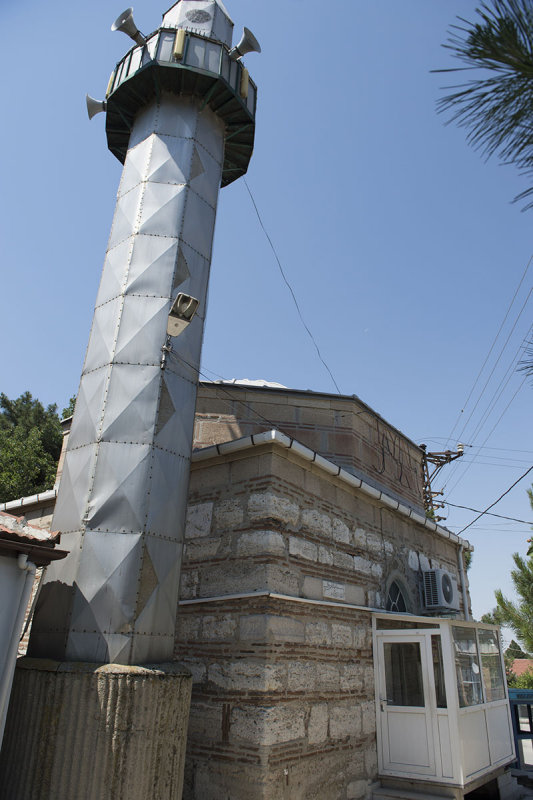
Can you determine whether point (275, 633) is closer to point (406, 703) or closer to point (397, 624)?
point (406, 703)

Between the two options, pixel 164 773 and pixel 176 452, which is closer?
pixel 164 773

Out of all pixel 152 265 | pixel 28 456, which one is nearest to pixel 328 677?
pixel 152 265

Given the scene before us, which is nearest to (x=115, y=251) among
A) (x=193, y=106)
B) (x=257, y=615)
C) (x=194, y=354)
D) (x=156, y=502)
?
(x=194, y=354)

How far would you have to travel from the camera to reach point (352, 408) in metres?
9.45

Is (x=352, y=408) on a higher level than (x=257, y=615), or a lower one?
higher

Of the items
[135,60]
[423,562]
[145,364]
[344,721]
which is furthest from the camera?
[423,562]

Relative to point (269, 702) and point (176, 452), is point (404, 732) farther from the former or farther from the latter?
point (176, 452)

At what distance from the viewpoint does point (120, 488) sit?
5078mm

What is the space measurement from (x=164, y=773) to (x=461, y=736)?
3.63 metres

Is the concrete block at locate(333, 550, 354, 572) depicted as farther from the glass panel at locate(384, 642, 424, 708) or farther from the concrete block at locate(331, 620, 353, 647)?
the glass panel at locate(384, 642, 424, 708)

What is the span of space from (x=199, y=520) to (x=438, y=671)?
3.42 metres

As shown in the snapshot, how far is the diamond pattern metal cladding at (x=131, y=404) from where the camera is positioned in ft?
17.5

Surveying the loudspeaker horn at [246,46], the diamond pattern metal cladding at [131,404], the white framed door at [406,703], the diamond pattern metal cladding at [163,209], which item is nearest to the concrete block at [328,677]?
the white framed door at [406,703]

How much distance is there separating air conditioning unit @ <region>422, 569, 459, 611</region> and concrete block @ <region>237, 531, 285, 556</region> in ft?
12.5
